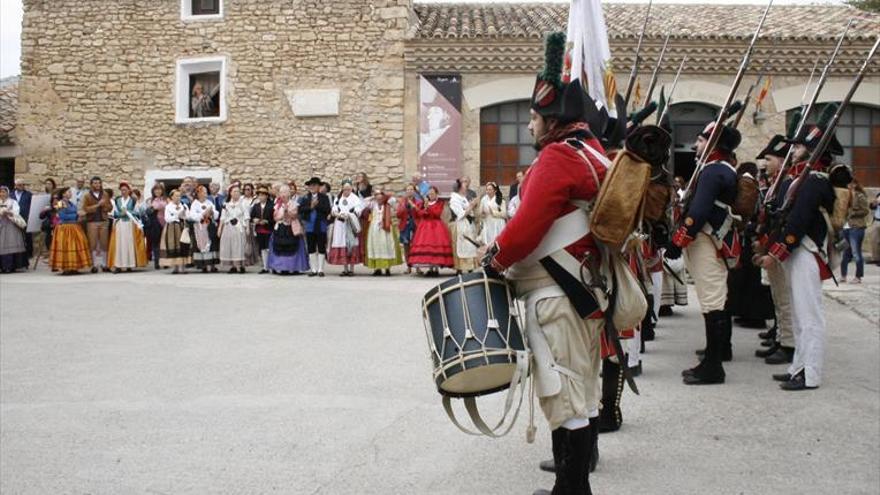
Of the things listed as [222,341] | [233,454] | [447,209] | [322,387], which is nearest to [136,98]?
[447,209]

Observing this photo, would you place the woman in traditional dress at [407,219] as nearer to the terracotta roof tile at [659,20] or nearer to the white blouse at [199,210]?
the white blouse at [199,210]

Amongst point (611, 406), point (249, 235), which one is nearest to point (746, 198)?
point (611, 406)

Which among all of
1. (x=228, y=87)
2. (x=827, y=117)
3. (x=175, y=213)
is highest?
(x=228, y=87)

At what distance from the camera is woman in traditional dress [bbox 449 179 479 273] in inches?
589

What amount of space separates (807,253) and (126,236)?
13.4 metres

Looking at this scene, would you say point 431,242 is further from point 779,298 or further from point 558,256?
point 558,256

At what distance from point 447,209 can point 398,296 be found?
5243 millimetres

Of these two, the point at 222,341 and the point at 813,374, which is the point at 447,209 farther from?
the point at 813,374

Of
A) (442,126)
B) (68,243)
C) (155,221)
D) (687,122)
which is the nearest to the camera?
(68,243)

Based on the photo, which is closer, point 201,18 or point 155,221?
point 155,221

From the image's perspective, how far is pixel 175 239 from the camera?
1602 cm

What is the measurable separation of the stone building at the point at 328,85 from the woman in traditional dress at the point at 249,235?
116 inches

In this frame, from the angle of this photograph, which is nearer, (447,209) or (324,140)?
(447,209)

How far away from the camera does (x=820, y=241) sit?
620 cm
